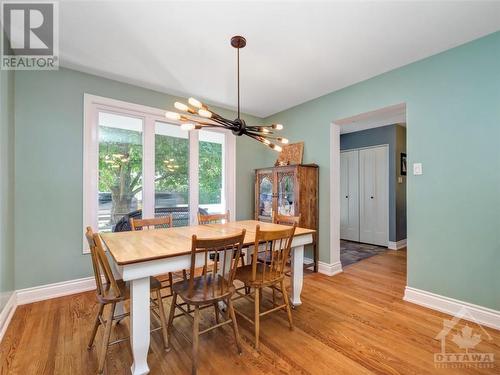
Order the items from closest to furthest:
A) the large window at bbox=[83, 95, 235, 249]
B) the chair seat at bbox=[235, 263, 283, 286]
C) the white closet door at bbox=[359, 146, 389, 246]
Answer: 1. the chair seat at bbox=[235, 263, 283, 286]
2. the large window at bbox=[83, 95, 235, 249]
3. the white closet door at bbox=[359, 146, 389, 246]

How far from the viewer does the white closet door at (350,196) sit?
17.7ft

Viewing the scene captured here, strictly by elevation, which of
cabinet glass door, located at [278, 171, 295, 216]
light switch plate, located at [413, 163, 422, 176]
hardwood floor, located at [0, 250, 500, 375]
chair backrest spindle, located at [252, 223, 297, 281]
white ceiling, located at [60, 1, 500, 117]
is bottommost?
hardwood floor, located at [0, 250, 500, 375]

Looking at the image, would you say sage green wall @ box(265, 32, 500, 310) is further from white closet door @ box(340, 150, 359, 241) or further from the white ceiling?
white closet door @ box(340, 150, 359, 241)

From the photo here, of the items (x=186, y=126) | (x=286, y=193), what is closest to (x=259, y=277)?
(x=186, y=126)

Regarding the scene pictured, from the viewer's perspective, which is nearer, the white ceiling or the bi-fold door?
the white ceiling

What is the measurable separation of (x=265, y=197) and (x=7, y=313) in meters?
3.22

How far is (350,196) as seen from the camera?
5.50 meters

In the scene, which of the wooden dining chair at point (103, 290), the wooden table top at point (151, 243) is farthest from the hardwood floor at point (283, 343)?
the wooden table top at point (151, 243)

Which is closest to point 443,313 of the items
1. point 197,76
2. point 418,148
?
point 418,148

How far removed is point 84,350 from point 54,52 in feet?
9.06

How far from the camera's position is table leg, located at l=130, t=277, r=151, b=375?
149 cm

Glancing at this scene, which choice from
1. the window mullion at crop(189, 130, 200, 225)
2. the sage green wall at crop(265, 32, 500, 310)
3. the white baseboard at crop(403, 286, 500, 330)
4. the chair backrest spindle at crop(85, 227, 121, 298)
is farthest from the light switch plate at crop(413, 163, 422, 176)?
the chair backrest spindle at crop(85, 227, 121, 298)

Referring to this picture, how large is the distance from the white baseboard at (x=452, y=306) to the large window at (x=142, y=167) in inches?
113

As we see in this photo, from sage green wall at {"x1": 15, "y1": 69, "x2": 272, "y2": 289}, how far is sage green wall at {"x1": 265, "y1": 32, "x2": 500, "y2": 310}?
3632mm
